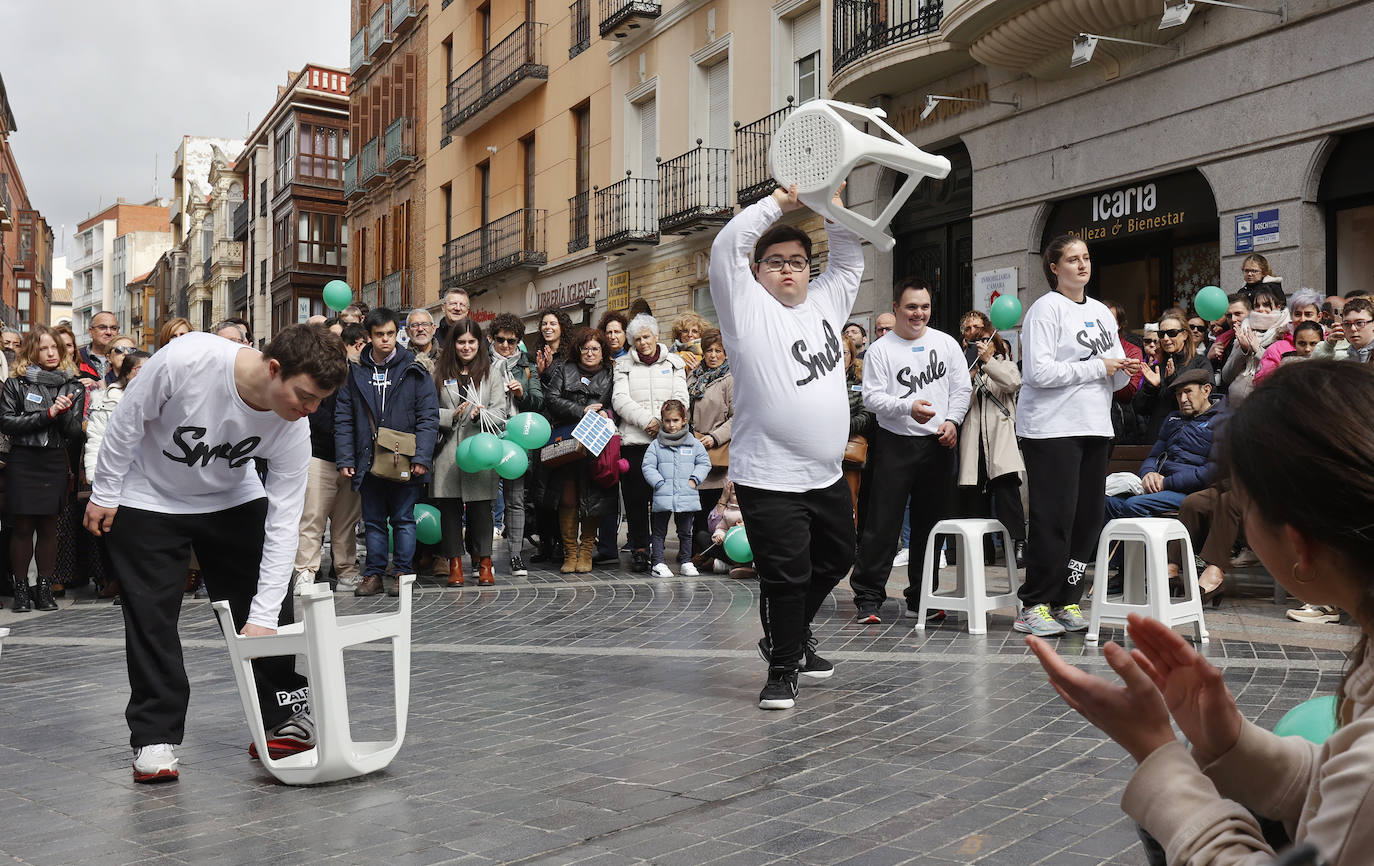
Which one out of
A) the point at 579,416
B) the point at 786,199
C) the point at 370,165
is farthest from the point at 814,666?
the point at 370,165

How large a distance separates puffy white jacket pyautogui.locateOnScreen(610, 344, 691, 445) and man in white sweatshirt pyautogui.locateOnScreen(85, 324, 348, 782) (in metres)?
6.45

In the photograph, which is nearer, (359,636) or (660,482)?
(359,636)

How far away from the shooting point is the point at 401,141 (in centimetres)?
3753

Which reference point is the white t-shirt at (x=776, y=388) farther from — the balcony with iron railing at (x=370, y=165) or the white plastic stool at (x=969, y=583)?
the balcony with iron railing at (x=370, y=165)

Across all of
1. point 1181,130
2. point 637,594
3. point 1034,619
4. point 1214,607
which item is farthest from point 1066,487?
point 1181,130

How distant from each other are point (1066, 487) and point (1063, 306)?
101 cm

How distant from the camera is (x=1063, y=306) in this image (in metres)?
7.30

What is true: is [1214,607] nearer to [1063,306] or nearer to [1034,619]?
[1034,619]

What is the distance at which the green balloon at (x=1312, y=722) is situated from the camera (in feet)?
7.30

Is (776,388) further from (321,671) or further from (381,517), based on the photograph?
(381,517)

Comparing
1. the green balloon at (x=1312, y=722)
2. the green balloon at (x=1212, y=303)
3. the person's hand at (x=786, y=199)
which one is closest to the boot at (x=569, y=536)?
the green balloon at (x=1212, y=303)

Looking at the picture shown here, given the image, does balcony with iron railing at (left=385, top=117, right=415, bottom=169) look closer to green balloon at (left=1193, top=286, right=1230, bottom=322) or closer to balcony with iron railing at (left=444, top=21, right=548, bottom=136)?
balcony with iron railing at (left=444, top=21, right=548, bottom=136)

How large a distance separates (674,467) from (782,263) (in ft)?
17.7

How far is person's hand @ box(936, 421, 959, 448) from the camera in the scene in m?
8.04
